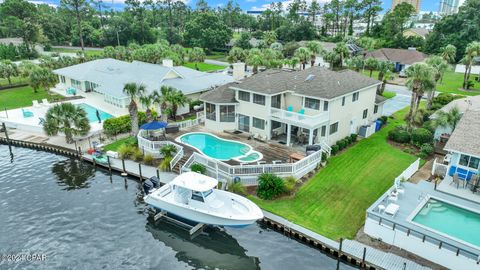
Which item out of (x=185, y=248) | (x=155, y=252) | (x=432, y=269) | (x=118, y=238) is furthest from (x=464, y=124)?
(x=118, y=238)

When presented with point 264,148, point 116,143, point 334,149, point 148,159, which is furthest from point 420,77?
point 116,143

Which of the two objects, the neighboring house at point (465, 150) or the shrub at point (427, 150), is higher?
the neighboring house at point (465, 150)

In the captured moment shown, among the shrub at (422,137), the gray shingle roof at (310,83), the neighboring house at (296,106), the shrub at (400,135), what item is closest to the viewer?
the neighboring house at (296,106)

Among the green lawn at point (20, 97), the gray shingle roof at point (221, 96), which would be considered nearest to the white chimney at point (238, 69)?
the gray shingle roof at point (221, 96)

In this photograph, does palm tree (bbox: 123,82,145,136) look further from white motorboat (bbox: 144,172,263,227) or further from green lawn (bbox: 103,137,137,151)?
white motorboat (bbox: 144,172,263,227)

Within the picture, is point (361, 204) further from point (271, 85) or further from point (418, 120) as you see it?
point (418, 120)

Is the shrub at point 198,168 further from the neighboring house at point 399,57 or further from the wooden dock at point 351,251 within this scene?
the neighboring house at point 399,57

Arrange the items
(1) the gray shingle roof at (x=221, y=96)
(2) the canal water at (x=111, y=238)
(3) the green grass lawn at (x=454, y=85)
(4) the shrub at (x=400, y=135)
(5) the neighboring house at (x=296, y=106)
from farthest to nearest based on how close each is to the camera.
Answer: (3) the green grass lawn at (x=454, y=85)
(1) the gray shingle roof at (x=221, y=96)
(4) the shrub at (x=400, y=135)
(5) the neighboring house at (x=296, y=106)
(2) the canal water at (x=111, y=238)
